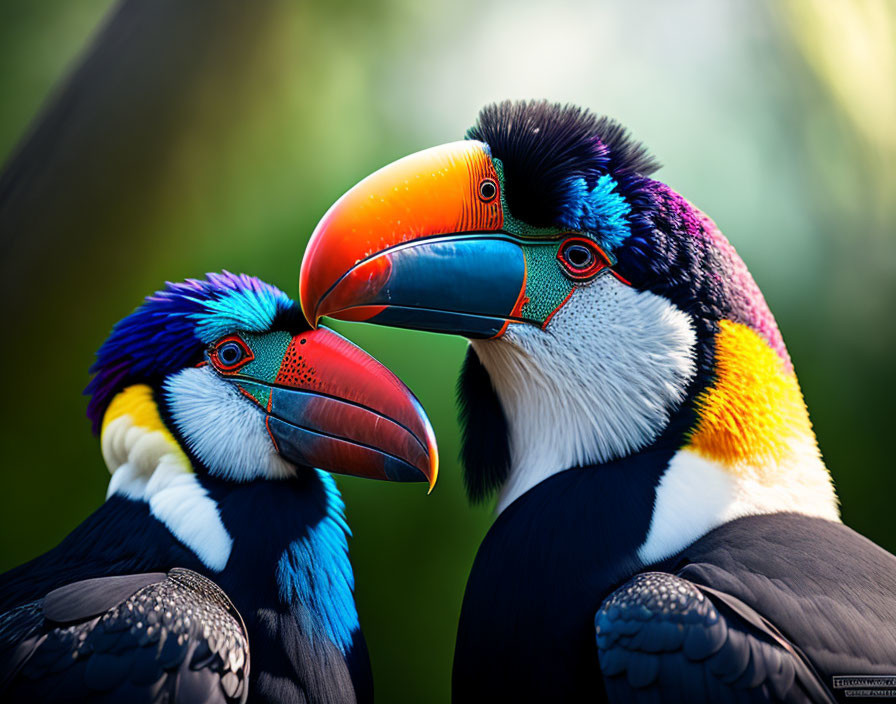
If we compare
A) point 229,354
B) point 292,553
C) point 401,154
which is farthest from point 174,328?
point 401,154

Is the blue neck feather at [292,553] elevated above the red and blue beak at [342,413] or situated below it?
below

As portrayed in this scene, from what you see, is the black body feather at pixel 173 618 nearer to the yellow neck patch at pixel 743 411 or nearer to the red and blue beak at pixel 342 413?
the red and blue beak at pixel 342 413

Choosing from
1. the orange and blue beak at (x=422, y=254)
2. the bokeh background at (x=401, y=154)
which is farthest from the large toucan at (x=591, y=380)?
the bokeh background at (x=401, y=154)

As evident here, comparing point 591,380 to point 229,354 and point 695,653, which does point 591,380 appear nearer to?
point 695,653

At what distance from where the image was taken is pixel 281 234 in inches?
88.9

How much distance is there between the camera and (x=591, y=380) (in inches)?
51.8

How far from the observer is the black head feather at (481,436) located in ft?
4.77

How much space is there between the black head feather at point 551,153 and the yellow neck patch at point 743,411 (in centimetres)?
31

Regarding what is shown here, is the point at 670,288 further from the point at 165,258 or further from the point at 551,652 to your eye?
the point at 165,258

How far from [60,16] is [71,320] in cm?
76

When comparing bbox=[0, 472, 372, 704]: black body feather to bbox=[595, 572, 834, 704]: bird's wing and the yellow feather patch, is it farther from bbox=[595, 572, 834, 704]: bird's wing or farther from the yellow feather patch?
bbox=[595, 572, 834, 704]: bird's wing

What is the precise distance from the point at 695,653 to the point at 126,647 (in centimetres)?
80

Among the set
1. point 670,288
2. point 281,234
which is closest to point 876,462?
point 670,288

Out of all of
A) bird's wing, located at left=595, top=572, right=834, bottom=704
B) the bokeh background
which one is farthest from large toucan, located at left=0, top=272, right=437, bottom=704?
the bokeh background
